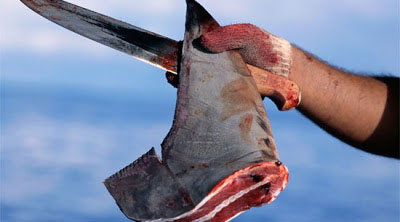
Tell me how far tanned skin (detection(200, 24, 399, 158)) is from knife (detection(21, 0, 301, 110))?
0.15ft

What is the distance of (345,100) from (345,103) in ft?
0.04

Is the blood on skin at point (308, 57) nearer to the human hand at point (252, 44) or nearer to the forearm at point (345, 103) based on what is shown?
the forearm at point (345, 103)

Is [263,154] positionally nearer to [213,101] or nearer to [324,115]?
[213,101]

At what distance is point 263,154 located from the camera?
206 cm

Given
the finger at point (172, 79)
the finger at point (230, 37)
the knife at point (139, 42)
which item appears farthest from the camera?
the finger at point (172, 79)

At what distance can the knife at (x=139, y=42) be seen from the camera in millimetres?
2387

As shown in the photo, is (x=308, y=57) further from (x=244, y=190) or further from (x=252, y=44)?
(x=244, y=190)

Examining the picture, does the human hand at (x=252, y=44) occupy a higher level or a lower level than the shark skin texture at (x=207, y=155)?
higher

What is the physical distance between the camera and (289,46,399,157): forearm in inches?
96.3

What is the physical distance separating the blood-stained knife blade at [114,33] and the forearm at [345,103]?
1.64ft

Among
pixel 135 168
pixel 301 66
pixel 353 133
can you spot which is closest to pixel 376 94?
pixel 353 133

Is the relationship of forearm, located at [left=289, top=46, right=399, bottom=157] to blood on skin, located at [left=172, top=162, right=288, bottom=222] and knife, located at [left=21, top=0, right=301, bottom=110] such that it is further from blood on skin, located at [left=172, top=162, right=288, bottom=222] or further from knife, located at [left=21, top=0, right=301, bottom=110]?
blood on skin, located at [left=172, top=162, right=288, bottom=222]

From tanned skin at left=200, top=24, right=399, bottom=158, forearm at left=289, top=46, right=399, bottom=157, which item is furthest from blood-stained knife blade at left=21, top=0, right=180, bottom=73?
forearm at left=289, top=46, right=399, bottom=157

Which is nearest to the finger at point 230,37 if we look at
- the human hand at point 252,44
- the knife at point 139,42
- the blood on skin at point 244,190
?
the human hand at point 252,44
